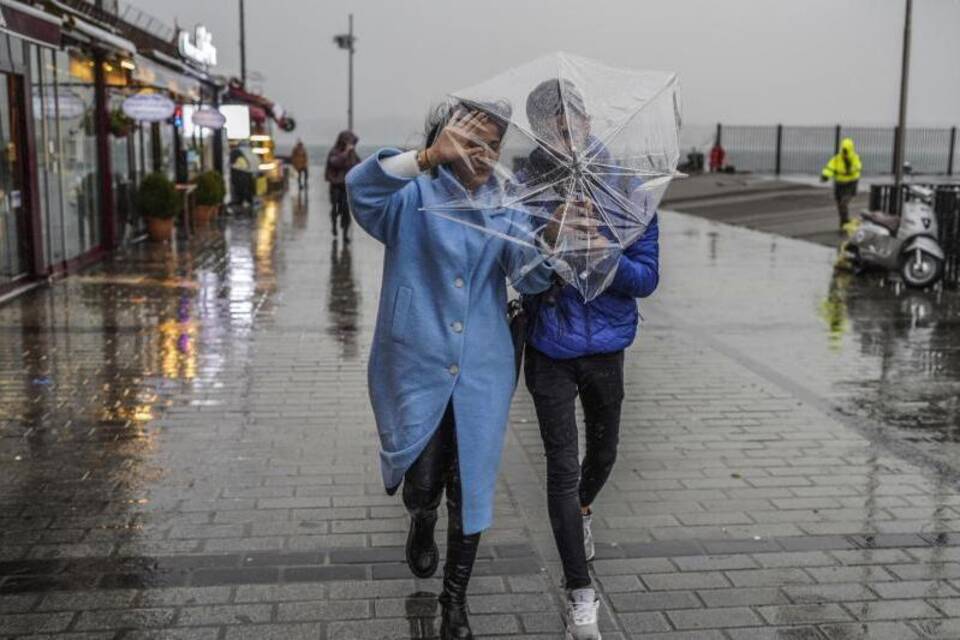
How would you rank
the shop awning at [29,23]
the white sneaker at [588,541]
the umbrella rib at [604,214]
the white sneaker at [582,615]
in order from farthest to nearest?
the shop awning at [29,23], the white sneaker at [588,541], the white sneaker at [582,615], the umbrella rib at [604,214]

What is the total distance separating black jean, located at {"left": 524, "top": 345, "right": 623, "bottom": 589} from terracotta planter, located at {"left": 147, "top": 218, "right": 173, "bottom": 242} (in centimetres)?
1442

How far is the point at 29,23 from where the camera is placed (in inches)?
415

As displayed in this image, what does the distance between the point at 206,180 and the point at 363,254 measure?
5.71 m

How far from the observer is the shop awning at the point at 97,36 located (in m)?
12.7

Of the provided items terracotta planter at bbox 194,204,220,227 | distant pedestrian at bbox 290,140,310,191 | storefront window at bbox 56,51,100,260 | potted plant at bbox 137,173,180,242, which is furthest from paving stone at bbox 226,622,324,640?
distant pedestrian at bbox 290,140,310,191

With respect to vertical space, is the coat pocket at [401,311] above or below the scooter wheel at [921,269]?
above

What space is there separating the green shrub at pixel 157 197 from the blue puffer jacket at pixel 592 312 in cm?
1406

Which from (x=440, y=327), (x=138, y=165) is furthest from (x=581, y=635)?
(x=138, y=165)

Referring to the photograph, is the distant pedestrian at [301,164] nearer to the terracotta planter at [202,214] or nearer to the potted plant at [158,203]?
the terracotta planter at [202,214]

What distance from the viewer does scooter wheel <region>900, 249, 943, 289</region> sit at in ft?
41.9

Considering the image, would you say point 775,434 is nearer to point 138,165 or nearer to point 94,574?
point 94,574

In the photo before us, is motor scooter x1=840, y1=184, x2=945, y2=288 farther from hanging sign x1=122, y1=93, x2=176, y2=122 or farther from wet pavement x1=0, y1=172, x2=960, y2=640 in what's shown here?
hanging sign x1=122, y1=93, x2=176, y2=122

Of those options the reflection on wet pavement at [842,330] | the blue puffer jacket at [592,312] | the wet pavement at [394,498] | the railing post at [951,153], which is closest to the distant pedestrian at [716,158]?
the railing post at [951,153]

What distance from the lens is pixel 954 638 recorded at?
394cm
